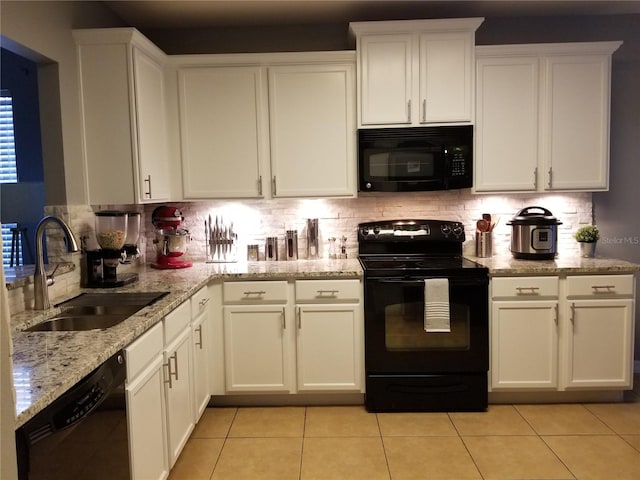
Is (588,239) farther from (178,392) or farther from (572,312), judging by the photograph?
(178,392)

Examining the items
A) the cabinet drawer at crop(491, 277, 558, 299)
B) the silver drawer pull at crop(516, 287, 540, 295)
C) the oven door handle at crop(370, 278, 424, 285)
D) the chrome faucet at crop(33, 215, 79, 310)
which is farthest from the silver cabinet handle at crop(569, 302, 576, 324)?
the chrome faucet at crop(33, 215, 79, 310)

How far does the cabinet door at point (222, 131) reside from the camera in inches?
135

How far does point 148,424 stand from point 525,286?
2.32m

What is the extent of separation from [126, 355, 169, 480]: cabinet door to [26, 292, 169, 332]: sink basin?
0.32 metres

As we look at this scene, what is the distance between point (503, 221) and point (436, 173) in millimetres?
742

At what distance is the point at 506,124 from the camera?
3.42 meters

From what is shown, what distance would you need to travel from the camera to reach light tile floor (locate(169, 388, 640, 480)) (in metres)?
2.52

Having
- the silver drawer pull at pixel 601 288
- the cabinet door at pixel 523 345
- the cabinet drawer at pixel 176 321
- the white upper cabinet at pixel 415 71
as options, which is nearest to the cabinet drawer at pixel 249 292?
the cabinet drawer at pixel 176 321

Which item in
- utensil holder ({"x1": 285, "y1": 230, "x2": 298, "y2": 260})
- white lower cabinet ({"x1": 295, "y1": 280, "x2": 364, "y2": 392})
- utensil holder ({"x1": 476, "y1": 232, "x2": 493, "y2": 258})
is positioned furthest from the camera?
utensil holder ({"x1": 285, "y1": 230, "x2": 298, "y2": 260})

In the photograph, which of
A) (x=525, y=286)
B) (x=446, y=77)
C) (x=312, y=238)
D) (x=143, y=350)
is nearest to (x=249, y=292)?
(x=312, y=238)

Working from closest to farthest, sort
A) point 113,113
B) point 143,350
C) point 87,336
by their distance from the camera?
point 87,336 < point 143,350 < point 113,113

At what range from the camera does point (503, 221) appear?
3762 mm

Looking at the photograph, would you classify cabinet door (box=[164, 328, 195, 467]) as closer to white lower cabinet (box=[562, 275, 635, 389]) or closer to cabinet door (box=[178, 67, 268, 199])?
cabinet door (box=[178, 67, 268, 199])

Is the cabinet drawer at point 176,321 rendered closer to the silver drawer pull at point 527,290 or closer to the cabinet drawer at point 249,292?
the cabinet drawer at point 249,292
